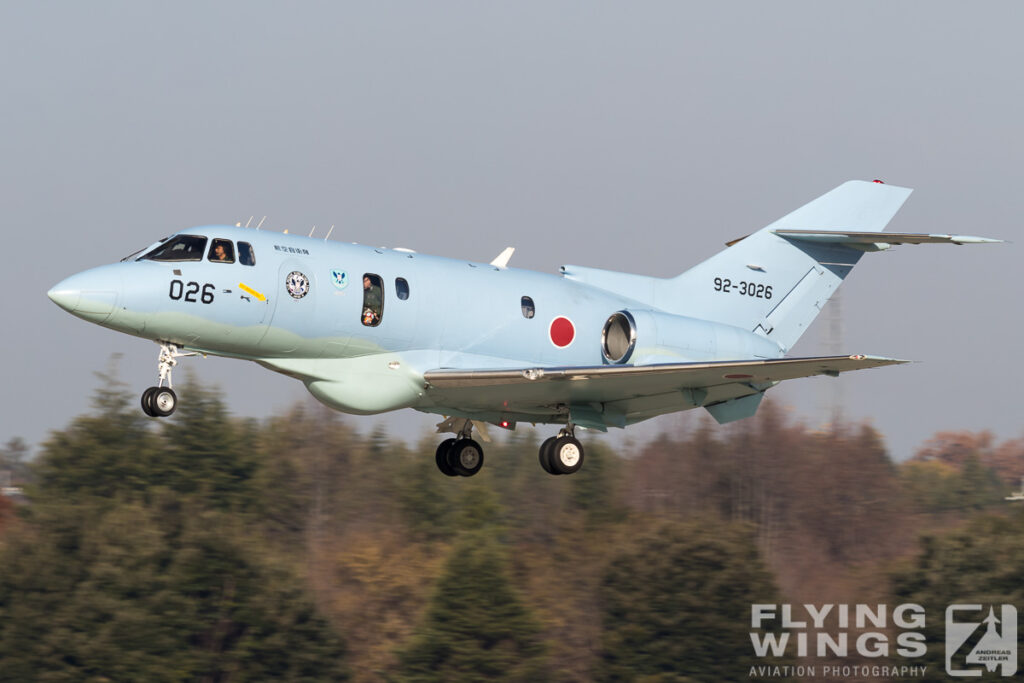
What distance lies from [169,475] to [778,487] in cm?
3586

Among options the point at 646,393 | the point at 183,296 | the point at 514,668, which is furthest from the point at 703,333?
the point at 514,668

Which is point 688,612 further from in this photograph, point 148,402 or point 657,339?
point 148,402

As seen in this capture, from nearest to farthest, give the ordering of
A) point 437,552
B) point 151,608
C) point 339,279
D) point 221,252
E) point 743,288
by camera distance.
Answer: point 221,252 < point 339,279 < point 743,288 < point 151,608 < point 437,552

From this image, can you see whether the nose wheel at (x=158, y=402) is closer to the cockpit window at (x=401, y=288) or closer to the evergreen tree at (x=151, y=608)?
the cockpit window at (x=401, y=288)

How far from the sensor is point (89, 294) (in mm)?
18906

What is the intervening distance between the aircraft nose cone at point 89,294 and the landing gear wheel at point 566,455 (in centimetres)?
817

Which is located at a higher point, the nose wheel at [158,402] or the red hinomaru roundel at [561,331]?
the red hinomaru roundel at [561,331]

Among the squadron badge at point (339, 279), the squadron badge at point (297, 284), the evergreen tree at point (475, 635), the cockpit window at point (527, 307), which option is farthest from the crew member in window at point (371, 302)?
the evergreen tree at point (475, 635)

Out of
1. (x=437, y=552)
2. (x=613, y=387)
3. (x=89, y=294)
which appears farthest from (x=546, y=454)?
(x=437, y=552)

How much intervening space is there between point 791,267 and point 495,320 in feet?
24.1

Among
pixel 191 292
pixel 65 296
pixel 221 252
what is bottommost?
pixel 65 296

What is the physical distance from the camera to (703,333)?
2434cm

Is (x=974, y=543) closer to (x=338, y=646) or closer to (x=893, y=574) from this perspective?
(x=893, y=574)

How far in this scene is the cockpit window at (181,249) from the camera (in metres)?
19.7
